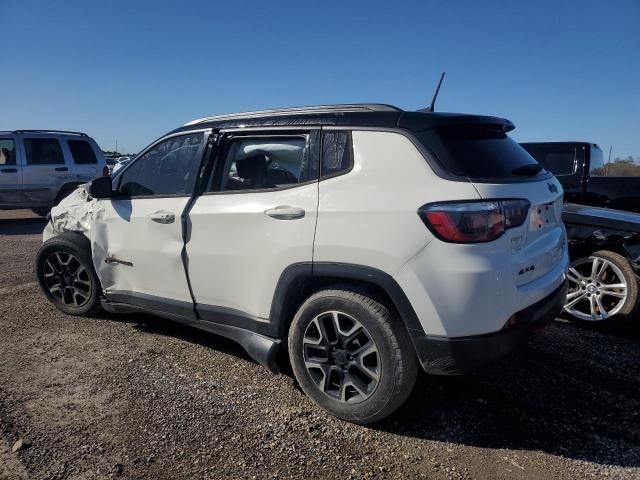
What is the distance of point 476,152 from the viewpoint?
9.14 feet

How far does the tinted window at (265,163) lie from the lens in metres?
3.07

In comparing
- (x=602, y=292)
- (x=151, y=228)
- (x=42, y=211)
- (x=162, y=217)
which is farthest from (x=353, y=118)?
(x=42, y=211)

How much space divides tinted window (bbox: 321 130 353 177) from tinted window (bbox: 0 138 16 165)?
10332 millimetres

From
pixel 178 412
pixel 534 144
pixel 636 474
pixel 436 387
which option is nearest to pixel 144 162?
pixel 178 412

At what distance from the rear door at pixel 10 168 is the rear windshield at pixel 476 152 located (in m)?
10.8

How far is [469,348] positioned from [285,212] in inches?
49.5

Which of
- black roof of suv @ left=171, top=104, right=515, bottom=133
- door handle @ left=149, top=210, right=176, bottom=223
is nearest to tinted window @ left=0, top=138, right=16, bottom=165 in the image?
door handle @ left=149, top=210, right=176, bottom=223

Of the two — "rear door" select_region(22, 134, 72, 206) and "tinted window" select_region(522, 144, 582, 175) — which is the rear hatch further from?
"rear door" select_region(22, 134, 72, 206)

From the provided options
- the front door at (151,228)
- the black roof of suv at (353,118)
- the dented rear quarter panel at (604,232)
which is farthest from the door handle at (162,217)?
the dented rear quarter panel at (604,232)

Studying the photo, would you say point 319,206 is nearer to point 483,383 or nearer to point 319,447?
point 319,447

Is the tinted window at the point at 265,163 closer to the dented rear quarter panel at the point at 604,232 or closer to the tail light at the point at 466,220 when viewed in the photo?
the tail light at the point at 466,220

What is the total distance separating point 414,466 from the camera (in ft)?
8.30

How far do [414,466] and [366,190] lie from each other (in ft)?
4.71

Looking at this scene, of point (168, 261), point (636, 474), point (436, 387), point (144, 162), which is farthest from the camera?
point (144, 162)
